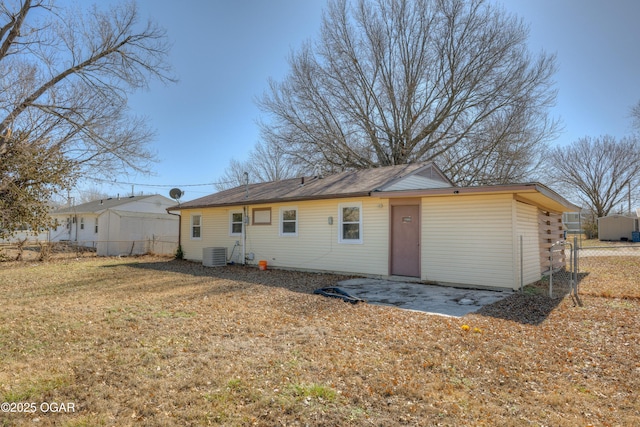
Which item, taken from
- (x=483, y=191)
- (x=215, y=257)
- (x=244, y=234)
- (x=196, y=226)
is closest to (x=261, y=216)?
(x=244, y=234)

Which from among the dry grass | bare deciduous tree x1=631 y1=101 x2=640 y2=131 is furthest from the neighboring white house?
bare deciduous tree x1=631 y1=101 x2=640 y2=131

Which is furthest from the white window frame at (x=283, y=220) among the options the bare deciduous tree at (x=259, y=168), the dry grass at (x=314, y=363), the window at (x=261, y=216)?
the bare deciduous tree at (x=259, y=168)

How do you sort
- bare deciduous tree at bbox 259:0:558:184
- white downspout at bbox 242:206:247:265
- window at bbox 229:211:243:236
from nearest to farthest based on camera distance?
white downspout at bbox 242:206:247:265
window at bbox 229:211:243:236
bare deciduous tree at bbox 259:0:558:184

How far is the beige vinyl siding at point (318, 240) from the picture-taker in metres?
10.0

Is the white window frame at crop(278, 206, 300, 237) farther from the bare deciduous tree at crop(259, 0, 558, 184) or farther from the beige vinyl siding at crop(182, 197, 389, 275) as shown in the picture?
the bare deciduous tree at crop(259, 0, 558, 184)

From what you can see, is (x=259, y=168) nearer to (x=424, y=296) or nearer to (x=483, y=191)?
(x=483, y=191)

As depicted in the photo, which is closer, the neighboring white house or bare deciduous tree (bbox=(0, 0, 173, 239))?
bare deciduous tree (bbox=(0, 0, 173, 239))

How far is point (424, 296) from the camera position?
24.6 feet

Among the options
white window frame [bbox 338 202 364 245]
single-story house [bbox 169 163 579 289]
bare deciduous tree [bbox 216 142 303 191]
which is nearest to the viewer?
single-story house [bbox 169 163 579 289]

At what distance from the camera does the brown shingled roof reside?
1075 centimetres

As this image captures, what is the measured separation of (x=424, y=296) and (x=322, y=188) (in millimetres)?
5769

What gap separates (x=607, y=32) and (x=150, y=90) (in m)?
16.0

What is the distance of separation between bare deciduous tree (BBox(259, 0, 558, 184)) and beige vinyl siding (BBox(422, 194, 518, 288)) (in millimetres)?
10901

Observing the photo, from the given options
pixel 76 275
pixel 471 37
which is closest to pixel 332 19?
pixel 471 37
